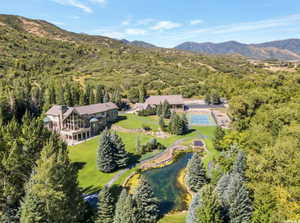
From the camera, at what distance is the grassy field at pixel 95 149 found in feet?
108

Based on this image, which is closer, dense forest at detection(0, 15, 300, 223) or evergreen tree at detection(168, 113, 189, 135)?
A: dense forest at detection(0, 15, 300, 223)

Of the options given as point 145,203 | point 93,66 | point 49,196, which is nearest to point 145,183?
point 145,203

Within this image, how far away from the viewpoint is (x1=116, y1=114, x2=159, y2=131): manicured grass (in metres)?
58.6

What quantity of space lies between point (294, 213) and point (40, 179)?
73.5 ft

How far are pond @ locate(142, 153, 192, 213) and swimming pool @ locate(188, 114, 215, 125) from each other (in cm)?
2250

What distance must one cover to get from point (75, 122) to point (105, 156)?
19580 millimetres

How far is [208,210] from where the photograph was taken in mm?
18094

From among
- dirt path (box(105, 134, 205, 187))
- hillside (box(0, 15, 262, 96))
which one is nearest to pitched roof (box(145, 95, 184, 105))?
hillside (box(0, 15, 262, 96))

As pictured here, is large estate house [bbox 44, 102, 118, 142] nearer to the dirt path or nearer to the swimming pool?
the dirt path

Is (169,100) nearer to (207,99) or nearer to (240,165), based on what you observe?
(207,99)

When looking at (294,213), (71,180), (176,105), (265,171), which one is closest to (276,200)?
(294,213)

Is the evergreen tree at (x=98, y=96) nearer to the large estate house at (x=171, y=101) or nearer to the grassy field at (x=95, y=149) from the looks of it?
the grassy field at (x=95, y=149)

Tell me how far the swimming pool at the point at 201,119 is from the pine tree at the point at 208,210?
4456 centimetres

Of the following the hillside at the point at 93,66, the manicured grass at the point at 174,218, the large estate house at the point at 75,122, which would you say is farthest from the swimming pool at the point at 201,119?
the manicured grass at the point at 174,218
